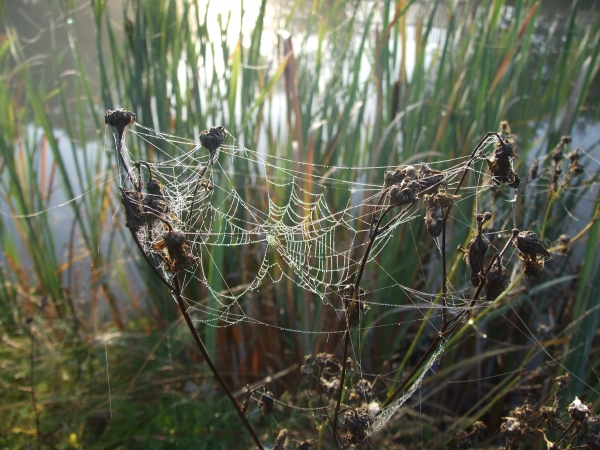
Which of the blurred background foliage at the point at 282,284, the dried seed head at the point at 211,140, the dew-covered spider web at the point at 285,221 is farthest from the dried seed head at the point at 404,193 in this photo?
the blurred background foliage at the point at 282,284

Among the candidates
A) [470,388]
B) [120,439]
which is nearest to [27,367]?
[120,439]

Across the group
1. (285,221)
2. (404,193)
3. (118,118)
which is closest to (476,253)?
(404,193)

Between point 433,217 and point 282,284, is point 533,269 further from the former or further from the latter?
point 282,284

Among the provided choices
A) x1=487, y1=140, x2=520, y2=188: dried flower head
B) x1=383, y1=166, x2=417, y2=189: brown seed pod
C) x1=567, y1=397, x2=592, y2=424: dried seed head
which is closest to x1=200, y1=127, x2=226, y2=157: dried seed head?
x1=383, y1=166, x2=417, y2=189: brown seed pod

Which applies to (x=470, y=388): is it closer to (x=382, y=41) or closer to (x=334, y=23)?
(x=382, y=41)

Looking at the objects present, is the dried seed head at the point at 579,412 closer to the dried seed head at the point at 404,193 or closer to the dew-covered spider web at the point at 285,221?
the dried seed head at the point at 404,193

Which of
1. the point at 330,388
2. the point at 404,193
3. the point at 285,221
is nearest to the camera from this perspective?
the point at 404,193
